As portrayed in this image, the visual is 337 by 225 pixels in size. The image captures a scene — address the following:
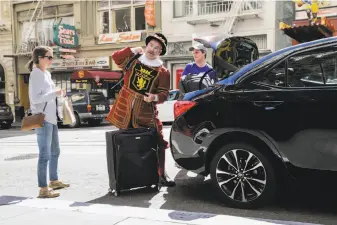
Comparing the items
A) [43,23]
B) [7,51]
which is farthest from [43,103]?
[7,51]

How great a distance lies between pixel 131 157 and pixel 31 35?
24.9m

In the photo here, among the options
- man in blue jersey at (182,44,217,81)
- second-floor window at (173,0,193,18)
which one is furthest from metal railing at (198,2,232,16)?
man in blue jersey at (182,44,217,81)

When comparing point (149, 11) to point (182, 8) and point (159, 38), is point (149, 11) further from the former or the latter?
point (159, 38)

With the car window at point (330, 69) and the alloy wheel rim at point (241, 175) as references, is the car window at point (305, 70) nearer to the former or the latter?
the car window at point (330, 69)

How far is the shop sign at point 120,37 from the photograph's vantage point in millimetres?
23797

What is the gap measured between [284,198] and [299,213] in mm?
495

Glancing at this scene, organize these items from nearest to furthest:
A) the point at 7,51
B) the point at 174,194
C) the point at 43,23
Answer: the point at 174,194 < the point at 43,23 < the point at 7,51

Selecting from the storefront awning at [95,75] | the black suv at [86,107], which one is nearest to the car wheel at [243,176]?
the black suv at [86,107]

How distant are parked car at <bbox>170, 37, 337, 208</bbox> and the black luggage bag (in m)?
0.53

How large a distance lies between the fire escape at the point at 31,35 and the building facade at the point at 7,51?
0.90 meters

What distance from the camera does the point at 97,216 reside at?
4.11 meters

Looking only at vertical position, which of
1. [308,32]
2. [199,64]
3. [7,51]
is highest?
[7,51]

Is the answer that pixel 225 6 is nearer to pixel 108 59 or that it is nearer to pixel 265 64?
pixel 108 59

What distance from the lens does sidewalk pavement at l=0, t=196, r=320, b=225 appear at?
3.83 metres
